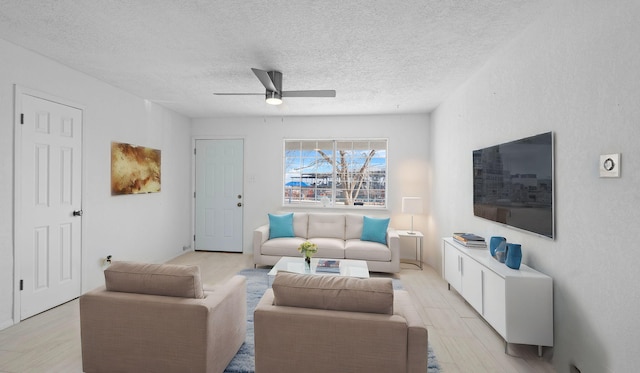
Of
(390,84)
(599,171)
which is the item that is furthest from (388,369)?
(390,84)

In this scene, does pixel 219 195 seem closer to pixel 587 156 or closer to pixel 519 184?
pixel 519 184

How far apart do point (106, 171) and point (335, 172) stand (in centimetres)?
343

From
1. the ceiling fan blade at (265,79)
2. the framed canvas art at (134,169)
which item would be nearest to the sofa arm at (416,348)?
the ceiling fan blade at (265,79)

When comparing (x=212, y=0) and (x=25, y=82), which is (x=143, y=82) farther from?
(x=212, y=0)

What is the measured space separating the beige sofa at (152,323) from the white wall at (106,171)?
1.57 metres

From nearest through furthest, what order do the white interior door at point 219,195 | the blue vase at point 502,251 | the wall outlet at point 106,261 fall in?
the blue vase at point 502,251
the wall outlet at point 106,261
the white interior door at point 219,195

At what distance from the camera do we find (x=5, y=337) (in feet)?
8.05

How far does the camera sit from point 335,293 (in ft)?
5.50

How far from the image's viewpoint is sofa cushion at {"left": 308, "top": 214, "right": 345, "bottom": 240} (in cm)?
485

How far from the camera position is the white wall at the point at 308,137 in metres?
5.12

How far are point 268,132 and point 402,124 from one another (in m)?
2.43

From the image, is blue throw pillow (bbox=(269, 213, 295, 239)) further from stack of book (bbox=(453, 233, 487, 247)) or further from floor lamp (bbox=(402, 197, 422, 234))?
stack of book (bbox=(453, 233, 487, 247))

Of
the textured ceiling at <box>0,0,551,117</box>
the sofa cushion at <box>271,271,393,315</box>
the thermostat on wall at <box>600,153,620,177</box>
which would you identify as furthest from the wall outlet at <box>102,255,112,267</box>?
the thermostat on wall at <box>600,153,620,177</box>

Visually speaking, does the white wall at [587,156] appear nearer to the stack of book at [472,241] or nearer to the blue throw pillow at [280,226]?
the stack of book at [472,241]
